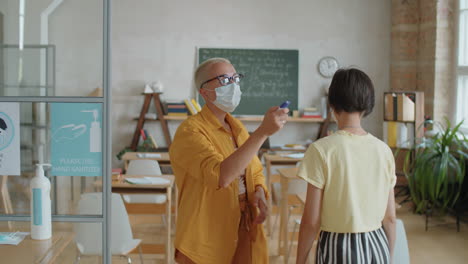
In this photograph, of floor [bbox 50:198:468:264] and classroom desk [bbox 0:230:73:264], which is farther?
floor [bbox 50:198:468:264]

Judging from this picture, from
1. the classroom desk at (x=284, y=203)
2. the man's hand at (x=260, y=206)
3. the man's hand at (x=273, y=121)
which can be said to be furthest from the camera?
the classroom desk at (x=284, y=203)

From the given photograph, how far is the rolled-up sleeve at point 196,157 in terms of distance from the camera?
1753 mm

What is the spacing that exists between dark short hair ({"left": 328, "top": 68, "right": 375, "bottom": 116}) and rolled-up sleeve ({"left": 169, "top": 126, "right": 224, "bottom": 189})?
45 cm

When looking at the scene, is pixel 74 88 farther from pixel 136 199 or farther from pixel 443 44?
pixel 443 44

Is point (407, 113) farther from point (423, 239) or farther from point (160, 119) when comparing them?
point (160, 119)

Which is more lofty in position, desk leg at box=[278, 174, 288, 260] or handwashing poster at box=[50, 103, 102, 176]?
handwashing poster at box=[50, 103, 102, 176]

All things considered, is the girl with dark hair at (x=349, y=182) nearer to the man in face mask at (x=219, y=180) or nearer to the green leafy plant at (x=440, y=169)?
the man in face mask at (x=219, y=180)

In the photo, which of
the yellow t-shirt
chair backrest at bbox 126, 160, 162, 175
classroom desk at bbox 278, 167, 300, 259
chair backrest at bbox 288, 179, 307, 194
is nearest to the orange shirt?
the yellow t-shirt

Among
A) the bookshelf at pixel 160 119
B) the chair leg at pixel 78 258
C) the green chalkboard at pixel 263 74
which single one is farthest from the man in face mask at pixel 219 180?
the green chalkboard at pixel 263 74

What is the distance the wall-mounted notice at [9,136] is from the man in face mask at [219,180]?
534mm

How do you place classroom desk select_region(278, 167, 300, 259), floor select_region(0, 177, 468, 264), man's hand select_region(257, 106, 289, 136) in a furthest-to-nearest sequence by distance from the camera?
floor select_region(0, 177, 468, 264) → classroom desk select_region(278, 167, 300, 259) → man's hand select_region(257, 106, 289, 136)

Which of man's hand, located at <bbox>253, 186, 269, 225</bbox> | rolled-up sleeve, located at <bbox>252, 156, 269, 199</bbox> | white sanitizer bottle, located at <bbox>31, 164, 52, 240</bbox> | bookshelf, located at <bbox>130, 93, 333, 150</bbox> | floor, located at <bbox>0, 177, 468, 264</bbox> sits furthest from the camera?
bookshelf, located at <bbox>130, 93, 333, 150</bbox>

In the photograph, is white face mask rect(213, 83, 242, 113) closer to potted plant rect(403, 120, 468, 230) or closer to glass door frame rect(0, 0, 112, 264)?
glass door frame rect(0, 0, 112, 264)

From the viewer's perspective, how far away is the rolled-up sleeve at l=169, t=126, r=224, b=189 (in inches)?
69.0
